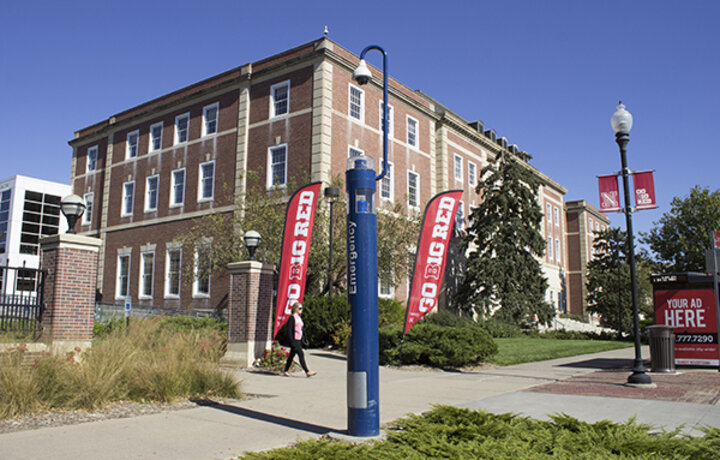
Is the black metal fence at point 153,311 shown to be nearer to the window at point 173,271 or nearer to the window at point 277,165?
the window at point 173,271

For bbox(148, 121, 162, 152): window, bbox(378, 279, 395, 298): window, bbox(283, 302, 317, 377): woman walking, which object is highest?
bbox(148, 121, 162, 152): window

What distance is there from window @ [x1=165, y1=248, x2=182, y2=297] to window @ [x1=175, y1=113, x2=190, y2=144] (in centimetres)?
668

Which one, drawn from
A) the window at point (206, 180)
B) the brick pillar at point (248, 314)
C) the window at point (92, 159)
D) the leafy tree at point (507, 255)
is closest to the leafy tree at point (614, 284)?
the leafy tree at point (507, 255)

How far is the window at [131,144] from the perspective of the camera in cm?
3622

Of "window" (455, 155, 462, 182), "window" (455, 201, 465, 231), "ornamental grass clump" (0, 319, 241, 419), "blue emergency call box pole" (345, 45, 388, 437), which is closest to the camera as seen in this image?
"blue emergency call box pole" (345, 45, 388, 437)

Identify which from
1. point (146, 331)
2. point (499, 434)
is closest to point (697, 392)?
point (499, 434)

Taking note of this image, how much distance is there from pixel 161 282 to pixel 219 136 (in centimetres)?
887

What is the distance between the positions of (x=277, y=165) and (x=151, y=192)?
10.8 m

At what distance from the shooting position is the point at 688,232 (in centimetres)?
5103

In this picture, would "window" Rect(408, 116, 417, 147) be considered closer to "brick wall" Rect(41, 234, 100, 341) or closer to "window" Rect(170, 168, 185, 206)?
"window" Rect(170, 168, 185, 206)

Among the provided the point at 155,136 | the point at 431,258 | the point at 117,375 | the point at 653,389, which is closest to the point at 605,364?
the point at 653,389

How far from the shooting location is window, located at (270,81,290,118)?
28.5 meters

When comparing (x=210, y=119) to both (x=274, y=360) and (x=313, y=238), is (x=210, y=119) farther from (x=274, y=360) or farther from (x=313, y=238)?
(x=274, y=360)

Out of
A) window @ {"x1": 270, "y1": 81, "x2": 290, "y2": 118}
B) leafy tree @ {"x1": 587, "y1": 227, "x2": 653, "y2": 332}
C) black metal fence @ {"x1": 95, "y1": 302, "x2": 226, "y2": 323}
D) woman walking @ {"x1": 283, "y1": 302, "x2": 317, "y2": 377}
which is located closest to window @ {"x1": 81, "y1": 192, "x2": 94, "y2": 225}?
black metal fence @ {"x1": 95, "y1": 302, "x2": 226, "y2": 323}
